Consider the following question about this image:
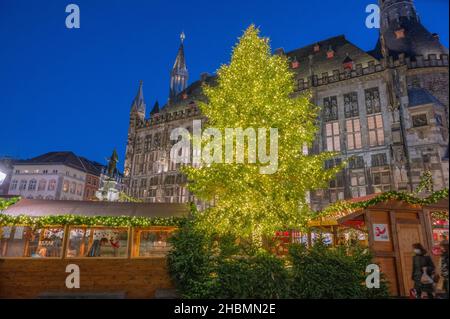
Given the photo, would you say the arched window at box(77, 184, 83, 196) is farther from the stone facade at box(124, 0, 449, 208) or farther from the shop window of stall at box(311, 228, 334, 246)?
the shop window of stall at box(311, 228, 334, 246)

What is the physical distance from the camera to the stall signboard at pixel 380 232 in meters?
8.76

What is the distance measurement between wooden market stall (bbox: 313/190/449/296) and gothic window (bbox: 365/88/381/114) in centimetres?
1573

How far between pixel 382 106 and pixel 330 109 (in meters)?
3.98

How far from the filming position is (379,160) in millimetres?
21547

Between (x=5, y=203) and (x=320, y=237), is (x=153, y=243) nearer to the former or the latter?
(x=5, y=203)

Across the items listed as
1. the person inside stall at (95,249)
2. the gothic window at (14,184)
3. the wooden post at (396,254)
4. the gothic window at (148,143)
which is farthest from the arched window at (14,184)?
the wooden post at (396,254)

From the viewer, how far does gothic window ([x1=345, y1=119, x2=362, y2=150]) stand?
22938 mm

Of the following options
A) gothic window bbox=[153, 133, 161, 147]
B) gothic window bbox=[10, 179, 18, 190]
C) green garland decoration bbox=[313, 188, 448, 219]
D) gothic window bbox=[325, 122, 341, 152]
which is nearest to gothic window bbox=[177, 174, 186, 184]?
gothic window bbox=[153, 133, 161, 147]

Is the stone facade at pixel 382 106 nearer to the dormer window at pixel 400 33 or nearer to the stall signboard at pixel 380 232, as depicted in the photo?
the dormer window at pixel 400 33

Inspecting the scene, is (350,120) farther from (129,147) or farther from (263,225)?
(129,147)

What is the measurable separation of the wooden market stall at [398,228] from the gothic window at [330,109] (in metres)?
16.4

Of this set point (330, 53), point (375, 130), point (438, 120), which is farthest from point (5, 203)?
point (330, 53)
